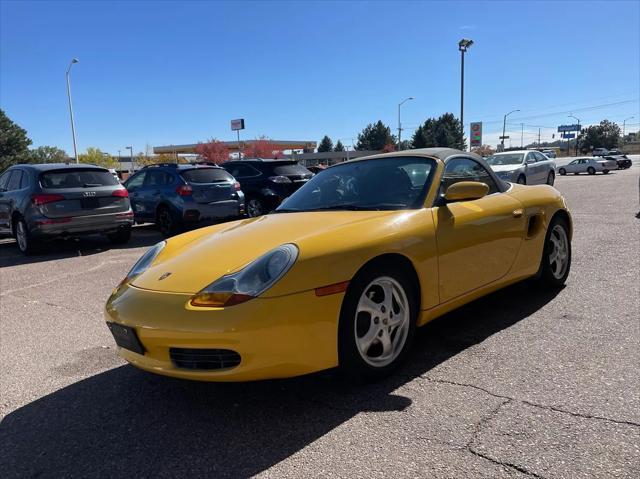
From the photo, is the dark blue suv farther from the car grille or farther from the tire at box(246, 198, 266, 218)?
the car grille

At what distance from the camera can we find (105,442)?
256 cm

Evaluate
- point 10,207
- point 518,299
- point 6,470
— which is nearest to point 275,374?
point 6,470

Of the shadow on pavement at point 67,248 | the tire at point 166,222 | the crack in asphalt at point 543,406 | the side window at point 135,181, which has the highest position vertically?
the side window at point 135,181

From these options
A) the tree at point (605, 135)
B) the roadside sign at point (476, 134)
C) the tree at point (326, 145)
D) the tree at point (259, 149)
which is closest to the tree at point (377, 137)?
the tree at point (326, 145)

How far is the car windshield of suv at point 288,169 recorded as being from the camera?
12.4 meters

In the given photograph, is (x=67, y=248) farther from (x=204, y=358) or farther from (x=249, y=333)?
(x=249, y=333)

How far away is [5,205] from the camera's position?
914 cm

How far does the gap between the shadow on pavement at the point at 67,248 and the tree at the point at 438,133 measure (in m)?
68.4

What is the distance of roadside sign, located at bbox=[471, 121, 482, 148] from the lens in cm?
3938

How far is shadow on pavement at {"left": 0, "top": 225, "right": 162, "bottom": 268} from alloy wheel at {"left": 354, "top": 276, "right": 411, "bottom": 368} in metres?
6.98

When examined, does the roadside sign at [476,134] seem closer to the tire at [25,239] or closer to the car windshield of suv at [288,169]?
the car windshield of suv at [288,169]

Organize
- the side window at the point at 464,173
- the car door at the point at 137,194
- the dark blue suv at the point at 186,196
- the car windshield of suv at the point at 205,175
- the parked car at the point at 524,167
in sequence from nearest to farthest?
1. the side window at the point at 464,173
2. the dark blue suv at the point at 186,196
3. the car windshield of suv at the point at 205,175
4. the car door at the point at 137,194
5. the parked car at the point at 524,167

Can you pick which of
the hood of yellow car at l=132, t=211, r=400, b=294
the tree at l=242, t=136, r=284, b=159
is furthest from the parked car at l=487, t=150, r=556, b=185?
the tree at l=242, t=136, r=284, b=159

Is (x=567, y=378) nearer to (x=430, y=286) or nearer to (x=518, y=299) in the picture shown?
(x=430, y=286)
